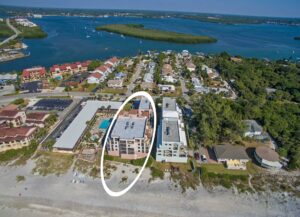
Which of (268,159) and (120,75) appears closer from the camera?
(268,159)

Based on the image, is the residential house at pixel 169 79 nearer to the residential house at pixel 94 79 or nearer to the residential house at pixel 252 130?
the residential house at pixel 94 79

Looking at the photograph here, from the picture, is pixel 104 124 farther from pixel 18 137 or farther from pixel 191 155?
pixel 191 155

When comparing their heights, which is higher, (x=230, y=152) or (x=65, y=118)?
(x=230, y=152)

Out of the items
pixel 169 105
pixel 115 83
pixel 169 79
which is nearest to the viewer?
pixel 169 105

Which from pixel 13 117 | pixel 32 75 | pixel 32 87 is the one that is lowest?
pixel 32 87

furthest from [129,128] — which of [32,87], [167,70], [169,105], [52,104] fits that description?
[167,70]

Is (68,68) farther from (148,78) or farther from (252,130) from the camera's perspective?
(252,130)

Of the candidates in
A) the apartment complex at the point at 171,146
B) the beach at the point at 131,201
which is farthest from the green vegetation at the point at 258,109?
the beach at the point at 131,201

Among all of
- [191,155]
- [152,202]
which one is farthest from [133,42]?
[152,202]
